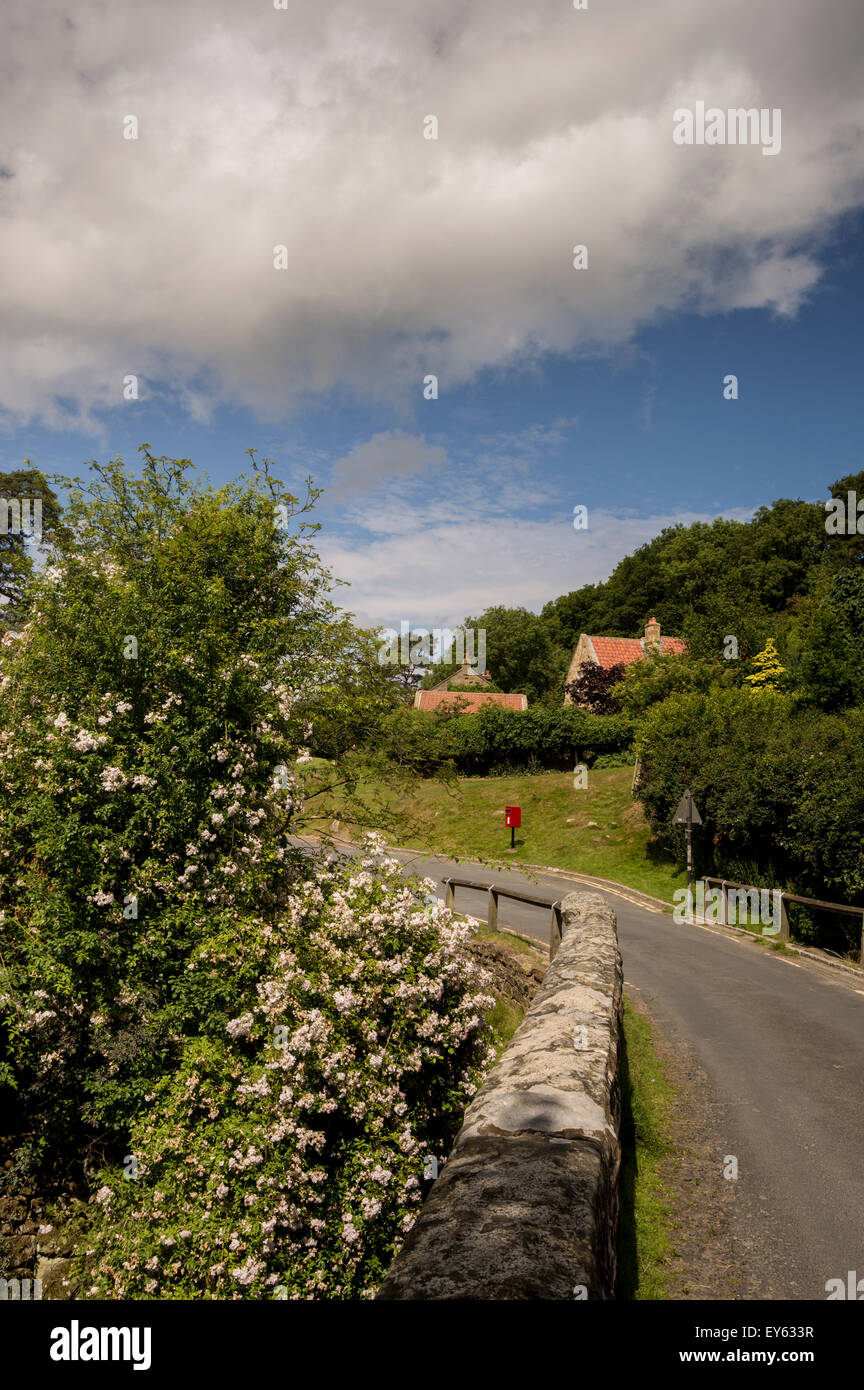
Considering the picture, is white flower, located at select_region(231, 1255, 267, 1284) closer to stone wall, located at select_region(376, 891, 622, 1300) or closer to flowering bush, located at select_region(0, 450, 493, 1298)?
flowering bush, located at select_region(0, 450, 493, 1298)

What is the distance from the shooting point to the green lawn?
24.6 metres

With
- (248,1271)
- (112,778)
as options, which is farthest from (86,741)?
(248,1271)

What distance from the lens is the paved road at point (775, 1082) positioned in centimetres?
494

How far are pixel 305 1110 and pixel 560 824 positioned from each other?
81.6 feet

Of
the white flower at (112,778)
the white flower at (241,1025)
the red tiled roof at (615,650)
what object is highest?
the red tiled roof at (615,650)

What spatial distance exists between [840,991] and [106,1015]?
34.0 feet

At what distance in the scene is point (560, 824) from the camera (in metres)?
30.2

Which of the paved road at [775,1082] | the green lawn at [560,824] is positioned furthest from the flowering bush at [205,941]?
the green lawn at [560,824]

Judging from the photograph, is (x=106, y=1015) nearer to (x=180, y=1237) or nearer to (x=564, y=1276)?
(x=180, y=1237)

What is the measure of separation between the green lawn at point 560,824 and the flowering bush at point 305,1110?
47.7 ft

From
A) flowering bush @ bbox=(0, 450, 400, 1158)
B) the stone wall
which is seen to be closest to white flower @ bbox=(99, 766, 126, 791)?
flowering bush @ bbox=(0, 450, 400, 1158)

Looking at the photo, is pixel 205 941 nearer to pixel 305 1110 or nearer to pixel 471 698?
pixel 305 1110

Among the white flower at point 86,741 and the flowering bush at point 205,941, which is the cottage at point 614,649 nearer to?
the flowering bush at point 205,941

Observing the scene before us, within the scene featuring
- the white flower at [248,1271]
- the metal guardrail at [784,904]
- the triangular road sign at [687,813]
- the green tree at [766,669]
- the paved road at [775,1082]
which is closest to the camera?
the paved road at [775,1082]
